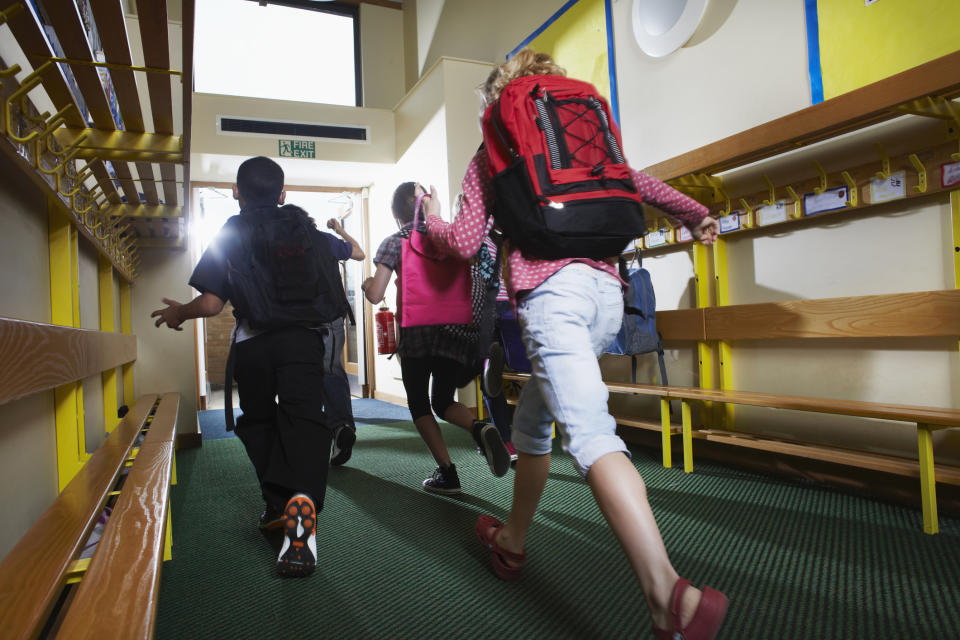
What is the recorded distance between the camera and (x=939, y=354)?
2.08 m

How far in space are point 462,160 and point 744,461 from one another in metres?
3.10

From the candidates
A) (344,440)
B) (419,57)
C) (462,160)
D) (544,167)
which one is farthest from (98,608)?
(419,57)

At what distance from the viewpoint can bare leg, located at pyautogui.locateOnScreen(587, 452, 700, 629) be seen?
0.86m

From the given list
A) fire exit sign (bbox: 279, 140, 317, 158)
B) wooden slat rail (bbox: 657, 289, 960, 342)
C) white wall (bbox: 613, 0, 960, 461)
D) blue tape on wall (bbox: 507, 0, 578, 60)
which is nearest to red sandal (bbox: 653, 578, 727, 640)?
wooden slat rail (bbox: 657, 289, 960, 342)

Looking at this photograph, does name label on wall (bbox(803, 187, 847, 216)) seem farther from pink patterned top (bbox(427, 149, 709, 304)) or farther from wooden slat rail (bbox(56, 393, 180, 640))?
wooden slat rail (bbox(56, 393, 180, 640))

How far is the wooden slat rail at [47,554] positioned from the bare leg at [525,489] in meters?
0.87

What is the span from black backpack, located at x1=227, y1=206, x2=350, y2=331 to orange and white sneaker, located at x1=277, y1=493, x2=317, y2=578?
1.74ft

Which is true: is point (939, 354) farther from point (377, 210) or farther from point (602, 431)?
point (377, 210)

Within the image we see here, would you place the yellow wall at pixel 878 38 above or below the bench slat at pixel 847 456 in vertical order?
above

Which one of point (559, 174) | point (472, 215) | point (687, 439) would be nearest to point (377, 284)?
point (472, 215)

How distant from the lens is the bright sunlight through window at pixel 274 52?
600 centimetres

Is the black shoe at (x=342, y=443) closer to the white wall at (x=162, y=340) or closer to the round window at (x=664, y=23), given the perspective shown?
A: the white wall at (x=162, y=340)

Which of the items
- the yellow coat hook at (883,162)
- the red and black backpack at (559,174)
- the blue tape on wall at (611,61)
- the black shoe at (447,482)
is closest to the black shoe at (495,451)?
the black shoe at (447,482)

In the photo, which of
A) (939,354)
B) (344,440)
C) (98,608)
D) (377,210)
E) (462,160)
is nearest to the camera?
(98,608)
